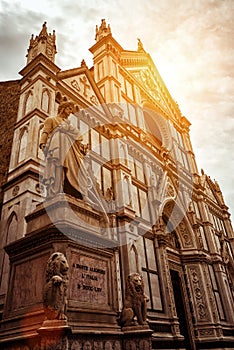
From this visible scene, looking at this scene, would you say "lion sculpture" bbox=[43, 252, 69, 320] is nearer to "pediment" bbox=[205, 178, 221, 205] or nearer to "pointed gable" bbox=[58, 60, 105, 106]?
"pointed gable" bbox=[58, 60, 105, 106]

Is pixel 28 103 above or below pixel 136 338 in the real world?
above

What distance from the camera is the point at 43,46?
493 inches

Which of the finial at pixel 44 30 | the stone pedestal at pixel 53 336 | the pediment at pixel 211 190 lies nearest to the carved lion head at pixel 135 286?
the stone pedestal at pixel 53 336

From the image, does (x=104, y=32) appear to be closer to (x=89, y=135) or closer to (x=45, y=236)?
(x=89, y=135)

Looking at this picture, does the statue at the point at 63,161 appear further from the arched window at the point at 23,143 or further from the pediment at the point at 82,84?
the pediment at the point at 82,84

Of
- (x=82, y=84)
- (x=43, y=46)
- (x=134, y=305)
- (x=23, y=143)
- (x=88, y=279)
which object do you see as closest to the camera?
(x=88, y=279)

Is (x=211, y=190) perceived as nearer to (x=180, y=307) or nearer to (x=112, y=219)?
(x=180, y=307)

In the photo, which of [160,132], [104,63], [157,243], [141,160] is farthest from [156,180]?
[104,63]

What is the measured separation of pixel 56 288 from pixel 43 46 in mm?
11219

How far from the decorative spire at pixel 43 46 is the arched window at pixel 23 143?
3.92 m

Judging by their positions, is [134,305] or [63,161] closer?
[134,305]

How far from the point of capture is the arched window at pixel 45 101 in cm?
1065

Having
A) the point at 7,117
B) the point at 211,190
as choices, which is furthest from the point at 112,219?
the point at 211,190

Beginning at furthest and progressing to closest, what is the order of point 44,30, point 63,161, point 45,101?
point 44,30 < point 45,101 < point 63,161
